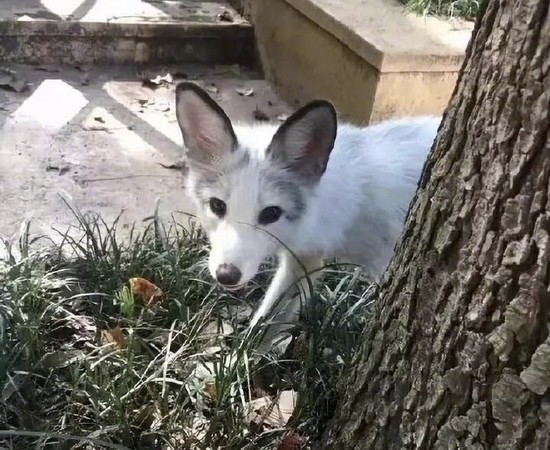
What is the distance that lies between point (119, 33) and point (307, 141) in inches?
113

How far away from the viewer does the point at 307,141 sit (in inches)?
86.9

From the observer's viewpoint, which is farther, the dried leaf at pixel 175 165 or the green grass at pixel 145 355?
the dried leaf at pixel 175 165

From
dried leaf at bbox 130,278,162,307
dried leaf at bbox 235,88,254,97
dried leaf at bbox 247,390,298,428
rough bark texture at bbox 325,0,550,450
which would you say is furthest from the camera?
dried leaf at bbox 235,88,254,97

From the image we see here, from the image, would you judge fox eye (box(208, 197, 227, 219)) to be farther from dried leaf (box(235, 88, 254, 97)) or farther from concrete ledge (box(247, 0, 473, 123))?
dried leaf (box(235, 88, 254, 97))

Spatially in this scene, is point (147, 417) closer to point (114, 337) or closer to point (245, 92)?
point (114, 337)

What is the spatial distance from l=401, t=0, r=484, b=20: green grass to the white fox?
1690 mm

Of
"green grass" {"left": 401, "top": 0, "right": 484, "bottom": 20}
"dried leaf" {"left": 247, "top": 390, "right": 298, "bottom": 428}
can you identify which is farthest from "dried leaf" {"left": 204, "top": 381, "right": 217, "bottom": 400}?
"green grass" {"left": 401, "top": 0, "right": 484, "bottom": 20}

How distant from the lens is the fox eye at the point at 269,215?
222cm

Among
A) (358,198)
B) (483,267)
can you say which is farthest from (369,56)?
(483,267)

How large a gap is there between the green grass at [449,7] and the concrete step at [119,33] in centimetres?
130

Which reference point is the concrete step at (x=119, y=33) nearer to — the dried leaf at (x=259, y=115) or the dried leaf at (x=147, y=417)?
the dried leaf at (x=259, y=115)

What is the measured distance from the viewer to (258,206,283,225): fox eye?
2.22 meters

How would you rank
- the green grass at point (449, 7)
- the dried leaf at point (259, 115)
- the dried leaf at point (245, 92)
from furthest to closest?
the dried leaf at point (245, 92), the dried leaf at point (259, 115), the green grass at point (449, 7)

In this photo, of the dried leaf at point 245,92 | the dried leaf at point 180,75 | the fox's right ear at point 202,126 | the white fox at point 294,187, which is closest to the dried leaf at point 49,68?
the dried leaf at point 180,75
